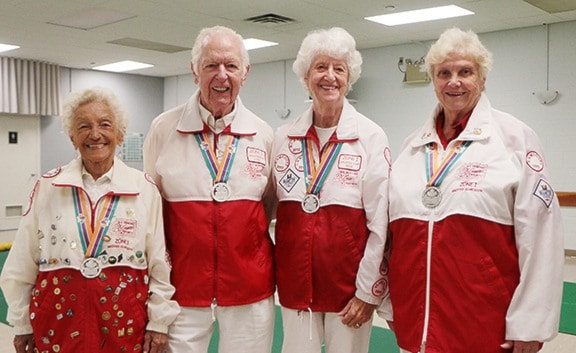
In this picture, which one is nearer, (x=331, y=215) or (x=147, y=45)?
(x=331, y=215)

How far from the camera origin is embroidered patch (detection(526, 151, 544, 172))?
6.94 feet

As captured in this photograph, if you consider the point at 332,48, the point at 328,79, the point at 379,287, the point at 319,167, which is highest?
the point at 332,48

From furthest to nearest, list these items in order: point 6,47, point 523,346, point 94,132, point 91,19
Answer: point 6,47, point 91,19, point 94,132, point 523,346

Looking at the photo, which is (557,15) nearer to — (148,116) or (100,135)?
(100,135)

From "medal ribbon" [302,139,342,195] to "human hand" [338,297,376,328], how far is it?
49 cm

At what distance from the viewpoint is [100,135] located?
234 centimetres

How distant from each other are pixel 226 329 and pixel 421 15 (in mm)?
6468

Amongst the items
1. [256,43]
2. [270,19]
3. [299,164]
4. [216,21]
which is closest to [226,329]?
[299,164]

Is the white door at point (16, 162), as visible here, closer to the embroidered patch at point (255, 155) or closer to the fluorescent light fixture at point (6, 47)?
the fluorescent light fixture at point (6, 47)

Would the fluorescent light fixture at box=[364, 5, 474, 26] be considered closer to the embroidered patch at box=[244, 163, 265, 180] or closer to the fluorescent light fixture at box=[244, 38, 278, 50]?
the fluorescent light fixture at box=[244, 38, 278, 50]

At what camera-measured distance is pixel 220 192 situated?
254cm

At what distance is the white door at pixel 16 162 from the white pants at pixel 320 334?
1052 cm

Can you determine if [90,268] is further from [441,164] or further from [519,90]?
[519,90]

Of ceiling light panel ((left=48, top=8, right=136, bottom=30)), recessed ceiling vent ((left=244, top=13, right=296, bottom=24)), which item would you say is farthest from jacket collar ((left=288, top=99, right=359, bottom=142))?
ceiling light panel ((left=48, top=8, right=136, bottom=30))
